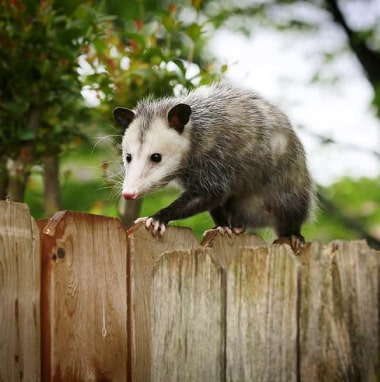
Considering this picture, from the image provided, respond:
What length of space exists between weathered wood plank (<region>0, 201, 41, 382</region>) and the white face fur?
73cm

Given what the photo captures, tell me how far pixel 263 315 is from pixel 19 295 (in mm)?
627

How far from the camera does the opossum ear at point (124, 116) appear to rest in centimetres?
289

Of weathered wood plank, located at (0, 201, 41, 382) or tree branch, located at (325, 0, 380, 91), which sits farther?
tree branch, located at (325, 0, 380, 91)

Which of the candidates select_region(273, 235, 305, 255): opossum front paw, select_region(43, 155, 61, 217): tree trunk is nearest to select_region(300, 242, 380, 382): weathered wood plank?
select_region(273, 235, 305, 255): opossum front paw

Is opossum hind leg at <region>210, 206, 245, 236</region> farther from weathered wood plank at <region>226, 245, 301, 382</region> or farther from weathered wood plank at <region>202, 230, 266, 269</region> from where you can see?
weathered wood plank at <region>226, 245, 301, 382</region>

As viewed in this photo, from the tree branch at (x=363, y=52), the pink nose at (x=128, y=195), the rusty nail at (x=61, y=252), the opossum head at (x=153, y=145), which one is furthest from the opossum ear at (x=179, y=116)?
the tree branch at (x=363, y=52)

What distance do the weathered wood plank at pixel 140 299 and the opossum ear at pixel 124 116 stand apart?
780mm

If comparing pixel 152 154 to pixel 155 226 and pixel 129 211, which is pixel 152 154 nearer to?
pixel 155 226

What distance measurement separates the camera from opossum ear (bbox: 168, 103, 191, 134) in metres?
2.77

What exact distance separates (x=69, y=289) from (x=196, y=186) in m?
1.02

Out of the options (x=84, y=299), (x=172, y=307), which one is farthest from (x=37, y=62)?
(x=172, y=307)

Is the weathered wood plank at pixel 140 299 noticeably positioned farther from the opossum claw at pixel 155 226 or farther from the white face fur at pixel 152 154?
the white face fur at pixel 152 154

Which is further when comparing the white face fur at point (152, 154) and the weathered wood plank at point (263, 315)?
the white face fur at point (152, 154)

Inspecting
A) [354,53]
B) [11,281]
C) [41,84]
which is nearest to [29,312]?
[11,281]
